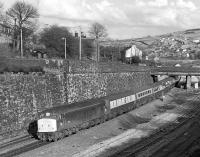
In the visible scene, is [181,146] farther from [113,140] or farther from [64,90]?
[64,90]

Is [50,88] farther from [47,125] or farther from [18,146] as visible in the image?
[18,146]

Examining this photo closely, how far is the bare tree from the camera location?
160000mm

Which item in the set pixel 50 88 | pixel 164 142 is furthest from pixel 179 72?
pixel 164 142

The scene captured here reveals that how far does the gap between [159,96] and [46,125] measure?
44433mm

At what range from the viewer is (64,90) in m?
48.2

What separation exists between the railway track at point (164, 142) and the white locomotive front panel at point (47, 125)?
636cm

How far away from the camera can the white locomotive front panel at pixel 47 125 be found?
3319 cm

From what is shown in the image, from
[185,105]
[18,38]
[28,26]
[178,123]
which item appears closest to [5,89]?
[178,123]

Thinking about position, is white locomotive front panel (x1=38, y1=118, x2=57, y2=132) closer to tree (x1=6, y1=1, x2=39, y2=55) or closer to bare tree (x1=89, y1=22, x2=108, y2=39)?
tree (x1=6, y1=1, x2=39, y2=55)

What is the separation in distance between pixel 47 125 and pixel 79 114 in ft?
15.0

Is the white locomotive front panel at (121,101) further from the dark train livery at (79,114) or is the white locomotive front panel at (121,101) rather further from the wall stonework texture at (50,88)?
the wall stonework texture at (50,88)

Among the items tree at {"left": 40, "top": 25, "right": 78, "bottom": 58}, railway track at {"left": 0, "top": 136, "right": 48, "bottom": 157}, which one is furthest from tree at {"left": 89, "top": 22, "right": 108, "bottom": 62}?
railway track at {"left": 0, "top": 136, "right": 48, "bottom": 157}

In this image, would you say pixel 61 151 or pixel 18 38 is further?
pixel 18 38

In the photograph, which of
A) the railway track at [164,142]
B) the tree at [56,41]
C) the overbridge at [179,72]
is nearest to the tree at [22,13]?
the tree at [56,41]
